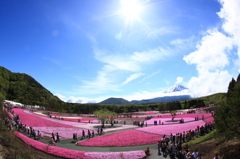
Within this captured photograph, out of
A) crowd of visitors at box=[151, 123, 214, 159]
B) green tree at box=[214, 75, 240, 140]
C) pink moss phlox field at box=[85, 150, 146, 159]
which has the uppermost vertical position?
green tree at box=[214, 75, 240, 140]

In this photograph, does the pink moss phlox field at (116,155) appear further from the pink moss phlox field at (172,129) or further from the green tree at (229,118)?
the pink moss phlox field at (172,129)

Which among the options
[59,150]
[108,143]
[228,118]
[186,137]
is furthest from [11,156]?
[186,137]

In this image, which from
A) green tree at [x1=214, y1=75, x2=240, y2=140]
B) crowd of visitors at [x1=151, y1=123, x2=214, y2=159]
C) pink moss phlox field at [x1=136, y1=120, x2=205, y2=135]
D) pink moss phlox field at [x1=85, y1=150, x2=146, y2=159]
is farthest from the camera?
pink moss phlox field at [x1=136, y1=120, x2=205, y2=135]

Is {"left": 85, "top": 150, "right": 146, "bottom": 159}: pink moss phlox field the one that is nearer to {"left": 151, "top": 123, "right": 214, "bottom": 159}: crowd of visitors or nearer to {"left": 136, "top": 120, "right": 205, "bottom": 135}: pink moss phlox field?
{"left": 151, "top": 123, "right": 214, "bottom": 159}: crowd of visitors

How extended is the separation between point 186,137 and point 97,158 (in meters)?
15.8

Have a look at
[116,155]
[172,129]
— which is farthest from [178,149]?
[172,129]

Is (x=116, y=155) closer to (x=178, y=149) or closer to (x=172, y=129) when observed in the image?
(x=178, y=149)

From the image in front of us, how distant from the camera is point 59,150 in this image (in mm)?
20484

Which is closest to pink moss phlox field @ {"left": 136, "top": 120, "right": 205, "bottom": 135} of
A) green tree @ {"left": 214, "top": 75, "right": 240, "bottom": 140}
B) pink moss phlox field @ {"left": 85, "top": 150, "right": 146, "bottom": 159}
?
pink moss phlox field @ {"left": 85, "top": 150, "right": 146, "bottom": 159}

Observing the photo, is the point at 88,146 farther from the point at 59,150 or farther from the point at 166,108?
the point at 166,108

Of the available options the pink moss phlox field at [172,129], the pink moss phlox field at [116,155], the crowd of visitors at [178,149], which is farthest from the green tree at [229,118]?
the pink moss phlox field at [172,129]

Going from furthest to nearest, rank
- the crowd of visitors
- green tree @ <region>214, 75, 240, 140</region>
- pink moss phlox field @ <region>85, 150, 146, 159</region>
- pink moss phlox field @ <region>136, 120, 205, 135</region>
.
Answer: pink moss phlox field @ <region>136, 120, 205, 135</region> < pink moss phlox field @ <region>85, 150, 146, 159</region> < the crowd of visitors < green tree @ <region>214, 75, 240, 140</region>

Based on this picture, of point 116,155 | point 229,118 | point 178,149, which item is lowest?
point 116,155

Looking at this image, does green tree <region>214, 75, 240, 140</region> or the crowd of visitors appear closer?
green tree <region>214, 75, 240, 140</region>
